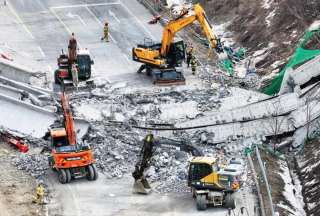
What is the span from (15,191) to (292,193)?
1178 cm

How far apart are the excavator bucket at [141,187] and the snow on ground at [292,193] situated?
5.59 m

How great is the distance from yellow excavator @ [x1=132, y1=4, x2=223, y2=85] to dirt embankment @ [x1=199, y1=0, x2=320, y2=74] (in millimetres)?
3937

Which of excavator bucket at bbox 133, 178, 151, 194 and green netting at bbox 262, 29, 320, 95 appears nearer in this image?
excavator bucket at bbox 133, 178, 151, 194

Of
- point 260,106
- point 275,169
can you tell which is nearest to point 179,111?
point 260,106

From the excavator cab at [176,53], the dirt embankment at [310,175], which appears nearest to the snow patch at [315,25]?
the excavator cab at [176,53]

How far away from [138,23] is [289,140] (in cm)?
1958

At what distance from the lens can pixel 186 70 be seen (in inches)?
2064

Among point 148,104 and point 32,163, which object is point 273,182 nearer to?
point 148,104

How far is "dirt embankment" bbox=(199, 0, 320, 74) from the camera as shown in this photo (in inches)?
2058

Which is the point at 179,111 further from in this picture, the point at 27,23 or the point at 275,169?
the point at 27,23

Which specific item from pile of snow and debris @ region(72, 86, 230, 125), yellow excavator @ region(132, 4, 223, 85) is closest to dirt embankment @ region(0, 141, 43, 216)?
pile of snow and debris @ region(72, 86, 230, 125)

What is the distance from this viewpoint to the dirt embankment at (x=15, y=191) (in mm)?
36000

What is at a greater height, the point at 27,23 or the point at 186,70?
the point at 27,23

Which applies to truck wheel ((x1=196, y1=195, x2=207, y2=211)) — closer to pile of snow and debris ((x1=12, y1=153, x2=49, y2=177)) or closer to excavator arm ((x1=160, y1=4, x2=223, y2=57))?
pile of snow and debris ((x1=12, y1=153, x2=49, y2=177))
